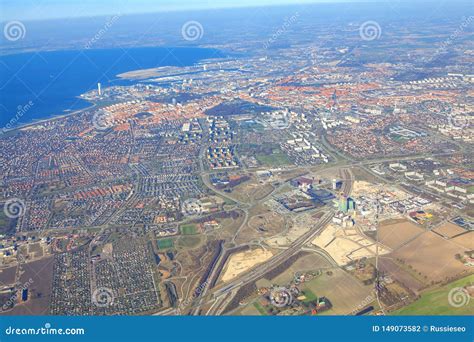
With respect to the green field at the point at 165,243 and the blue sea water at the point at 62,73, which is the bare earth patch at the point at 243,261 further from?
the blue sea water at the point at 62,73

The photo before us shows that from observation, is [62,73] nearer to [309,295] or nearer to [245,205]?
[245,205]

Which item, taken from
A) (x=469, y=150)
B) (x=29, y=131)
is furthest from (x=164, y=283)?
(x=29, y=131)

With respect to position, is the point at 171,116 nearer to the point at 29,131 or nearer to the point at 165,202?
the point at 29,131

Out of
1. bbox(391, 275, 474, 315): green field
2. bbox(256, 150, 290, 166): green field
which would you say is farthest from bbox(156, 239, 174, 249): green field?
bbox(256, 150, 290, 166): green field

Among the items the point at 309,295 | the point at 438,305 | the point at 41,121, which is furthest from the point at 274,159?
the point at 41,121

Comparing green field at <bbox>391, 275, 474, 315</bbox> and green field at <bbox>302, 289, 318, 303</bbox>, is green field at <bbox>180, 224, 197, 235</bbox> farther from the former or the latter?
green field at <bbox>391, 275, 474, 315</bbox>
